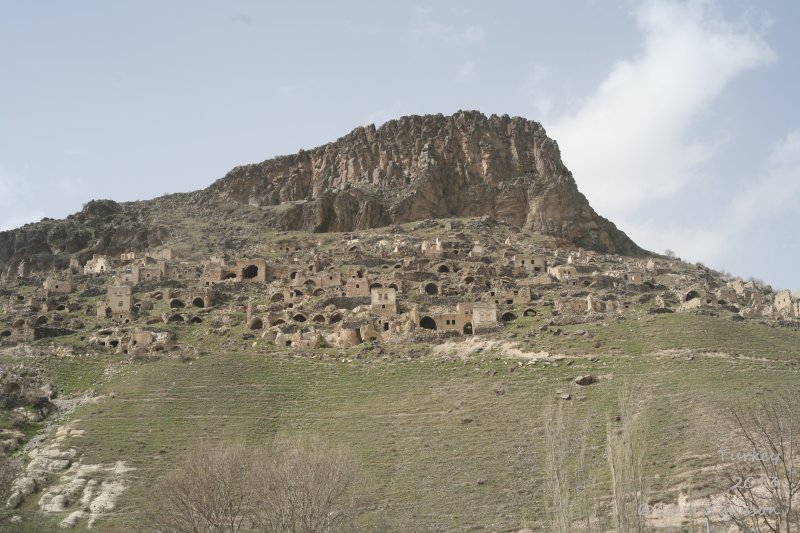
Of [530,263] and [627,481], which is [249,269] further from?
[627,481]

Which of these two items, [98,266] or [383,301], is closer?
[383,301]

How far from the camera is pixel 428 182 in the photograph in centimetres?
13638

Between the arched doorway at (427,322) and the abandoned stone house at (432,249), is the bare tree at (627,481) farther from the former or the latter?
the abandoned stone house at (432,249)

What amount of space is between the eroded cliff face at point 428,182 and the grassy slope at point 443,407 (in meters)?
67.0

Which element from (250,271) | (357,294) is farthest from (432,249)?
(357,294)

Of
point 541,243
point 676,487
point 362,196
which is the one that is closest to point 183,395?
point 676,487

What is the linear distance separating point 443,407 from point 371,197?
278ft

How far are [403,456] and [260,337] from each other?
2615cm

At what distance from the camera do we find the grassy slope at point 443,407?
39.5m

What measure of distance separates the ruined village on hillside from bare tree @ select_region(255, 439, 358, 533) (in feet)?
93.8

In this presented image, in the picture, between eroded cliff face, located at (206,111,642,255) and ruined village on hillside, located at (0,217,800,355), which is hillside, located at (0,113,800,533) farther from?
eroded cliff face, located at (206,111,642,255)

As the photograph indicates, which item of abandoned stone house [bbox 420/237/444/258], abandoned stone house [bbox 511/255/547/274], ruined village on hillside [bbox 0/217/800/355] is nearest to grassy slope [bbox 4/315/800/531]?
ruined village on hillside [bbox 0/217/800/355]

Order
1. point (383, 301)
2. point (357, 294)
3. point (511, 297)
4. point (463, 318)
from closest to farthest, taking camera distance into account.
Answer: point (463, 318)
point (383, 301)
point (511, 297)
point (357, 294)

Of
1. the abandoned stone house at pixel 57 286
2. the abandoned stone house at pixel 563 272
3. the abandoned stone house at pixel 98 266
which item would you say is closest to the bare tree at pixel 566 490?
the abandoned stone house at pixel 563 272
